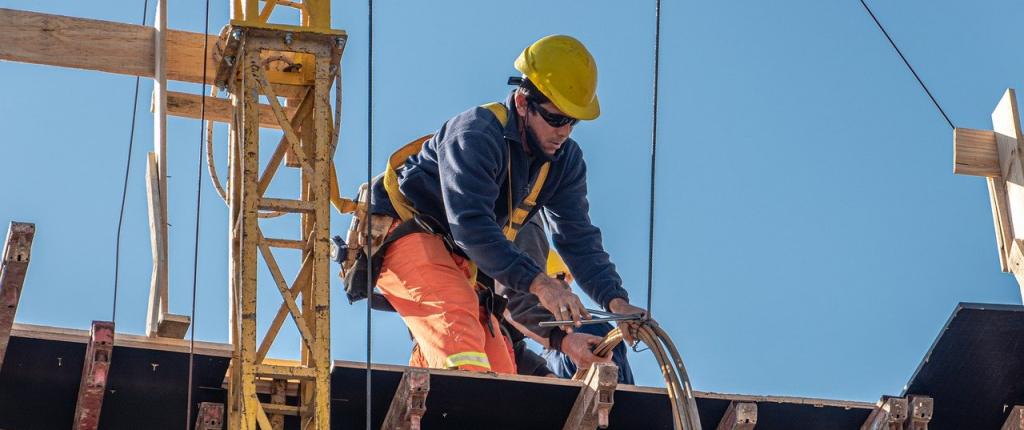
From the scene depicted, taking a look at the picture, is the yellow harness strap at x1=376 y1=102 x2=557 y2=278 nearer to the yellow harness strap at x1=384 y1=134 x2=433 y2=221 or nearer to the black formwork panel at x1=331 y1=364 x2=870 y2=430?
the yellow harness strap at x1=384 y1=134 x2=433 y2=221

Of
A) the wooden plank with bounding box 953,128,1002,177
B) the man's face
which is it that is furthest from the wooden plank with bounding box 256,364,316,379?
the wooden plank with bounding box 953,128,1002,177

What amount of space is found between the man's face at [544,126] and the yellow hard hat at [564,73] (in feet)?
0.19

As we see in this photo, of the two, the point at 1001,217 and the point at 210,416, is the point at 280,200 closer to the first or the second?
the point at 210,416

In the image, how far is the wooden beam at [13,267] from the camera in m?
9.00

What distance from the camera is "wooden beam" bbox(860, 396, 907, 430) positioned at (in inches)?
Result: 393

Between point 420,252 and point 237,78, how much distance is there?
4.37 ft

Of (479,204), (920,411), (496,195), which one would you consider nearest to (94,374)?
(479,204)

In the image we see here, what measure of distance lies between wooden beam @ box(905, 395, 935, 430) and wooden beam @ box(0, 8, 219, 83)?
431 cm

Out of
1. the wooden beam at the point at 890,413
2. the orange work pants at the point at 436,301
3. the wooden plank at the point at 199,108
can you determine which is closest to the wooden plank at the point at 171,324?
the orange work pants at the point at 436,301

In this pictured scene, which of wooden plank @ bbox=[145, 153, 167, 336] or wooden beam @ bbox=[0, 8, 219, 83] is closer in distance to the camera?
wooden plank @ bbox=[145, 153, 167, 336]

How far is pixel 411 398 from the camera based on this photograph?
9305mm

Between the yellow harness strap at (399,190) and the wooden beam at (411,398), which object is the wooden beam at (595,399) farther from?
the yellow harness strap at (399,190)

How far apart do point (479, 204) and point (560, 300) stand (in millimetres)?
751

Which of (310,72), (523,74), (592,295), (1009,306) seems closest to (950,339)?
(1009,306)
